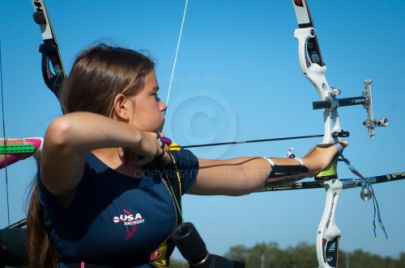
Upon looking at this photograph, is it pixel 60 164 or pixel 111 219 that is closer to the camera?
pixel 60 164

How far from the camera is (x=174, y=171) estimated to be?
5.46 feet

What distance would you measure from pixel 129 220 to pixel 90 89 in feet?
1.26

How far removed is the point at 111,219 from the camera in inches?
58.9

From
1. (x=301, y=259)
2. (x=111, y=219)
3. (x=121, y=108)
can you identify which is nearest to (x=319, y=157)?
(x=121, y=108)

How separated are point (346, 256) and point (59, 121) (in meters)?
7.02

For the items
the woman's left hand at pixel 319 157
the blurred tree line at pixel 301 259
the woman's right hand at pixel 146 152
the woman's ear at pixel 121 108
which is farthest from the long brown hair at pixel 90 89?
the blurred tree line at pixel 301 259

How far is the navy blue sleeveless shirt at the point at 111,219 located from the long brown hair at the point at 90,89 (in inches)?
3.0

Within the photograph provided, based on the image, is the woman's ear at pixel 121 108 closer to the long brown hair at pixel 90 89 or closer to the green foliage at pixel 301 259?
the long brown hair at pixel 90 89

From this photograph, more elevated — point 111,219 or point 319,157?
point 319,157

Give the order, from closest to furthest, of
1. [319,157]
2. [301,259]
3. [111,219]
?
1. [111,219]
2. [319,157]
3. [301,259]

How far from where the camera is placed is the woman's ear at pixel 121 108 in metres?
1.62

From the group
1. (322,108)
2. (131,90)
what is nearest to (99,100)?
(131,90)

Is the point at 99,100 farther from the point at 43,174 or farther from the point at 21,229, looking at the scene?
the point at 21,229

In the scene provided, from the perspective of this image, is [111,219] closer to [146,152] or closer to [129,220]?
[129,220]
